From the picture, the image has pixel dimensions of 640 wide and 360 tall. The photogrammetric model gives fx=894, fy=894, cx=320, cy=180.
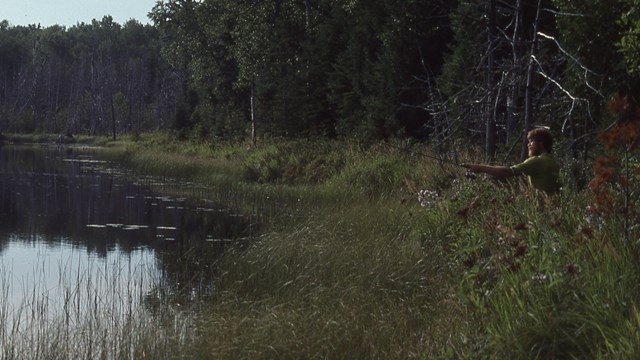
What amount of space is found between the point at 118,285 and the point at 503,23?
12.3 m

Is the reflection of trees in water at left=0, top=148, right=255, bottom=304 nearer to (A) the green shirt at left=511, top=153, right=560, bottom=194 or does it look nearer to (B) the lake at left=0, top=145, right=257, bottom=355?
(B) the lake at left=0, top=145, right=257, bottom=355

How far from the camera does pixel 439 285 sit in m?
8.70

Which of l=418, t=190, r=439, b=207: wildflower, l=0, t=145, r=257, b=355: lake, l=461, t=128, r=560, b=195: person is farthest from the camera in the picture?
l=418, t=190, r=439, b=207: wildflower

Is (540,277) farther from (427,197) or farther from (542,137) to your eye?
(427,197)

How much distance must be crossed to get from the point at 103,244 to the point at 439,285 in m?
8.68

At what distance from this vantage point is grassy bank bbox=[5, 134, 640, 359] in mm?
5549

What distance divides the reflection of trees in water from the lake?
22 mm

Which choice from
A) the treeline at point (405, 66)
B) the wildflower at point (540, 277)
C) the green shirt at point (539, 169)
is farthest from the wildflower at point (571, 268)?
the treeline at point (405, 66)

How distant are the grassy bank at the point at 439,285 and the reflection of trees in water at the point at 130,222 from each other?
87 cm

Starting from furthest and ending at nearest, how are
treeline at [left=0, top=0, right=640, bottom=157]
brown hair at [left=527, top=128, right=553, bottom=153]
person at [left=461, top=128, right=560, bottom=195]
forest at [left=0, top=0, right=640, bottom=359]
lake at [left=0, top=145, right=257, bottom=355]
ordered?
treeline at [left=0, top=0, right=640, bottom=157], lake at [left=0, top=145, right=257, bottom=355], brown hair at [left=527, top=128, right=553, bottom=153], person at [left=461, top=128, right=560, bottom=195], forest at [left=0, top=0, right=640, bottom=359]

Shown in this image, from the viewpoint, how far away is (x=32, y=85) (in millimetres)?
98938

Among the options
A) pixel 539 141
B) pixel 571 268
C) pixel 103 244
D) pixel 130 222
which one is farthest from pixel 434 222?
pixel 130 222

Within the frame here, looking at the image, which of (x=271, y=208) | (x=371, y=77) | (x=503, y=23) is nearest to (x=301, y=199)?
(x=271, y=208)

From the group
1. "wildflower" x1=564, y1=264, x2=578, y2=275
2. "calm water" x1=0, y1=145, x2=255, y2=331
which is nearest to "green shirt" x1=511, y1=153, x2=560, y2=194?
"wildflower" x1=564, y1=264, x2=578, y2=275
